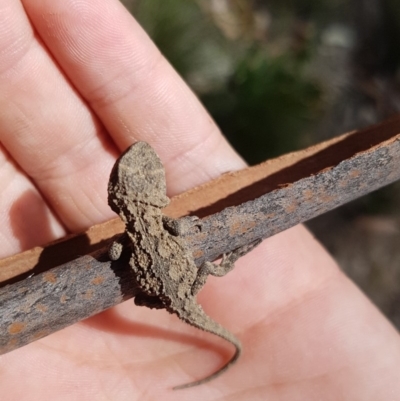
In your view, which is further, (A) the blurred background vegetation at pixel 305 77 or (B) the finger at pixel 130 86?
(A) the blurred background vegetation at pixel 305 77

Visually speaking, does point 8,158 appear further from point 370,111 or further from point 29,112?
point 370,111

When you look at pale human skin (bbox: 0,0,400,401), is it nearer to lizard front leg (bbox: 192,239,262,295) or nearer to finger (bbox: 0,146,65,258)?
finger (bbox: 0,146,65,258)

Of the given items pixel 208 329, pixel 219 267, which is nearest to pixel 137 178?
pixel 219 267

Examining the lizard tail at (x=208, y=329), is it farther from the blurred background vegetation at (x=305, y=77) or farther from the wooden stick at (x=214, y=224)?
the blurred background vegetation at (x=305, y=77)

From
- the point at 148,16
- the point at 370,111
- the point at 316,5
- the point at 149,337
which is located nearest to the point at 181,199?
the point at 149,337

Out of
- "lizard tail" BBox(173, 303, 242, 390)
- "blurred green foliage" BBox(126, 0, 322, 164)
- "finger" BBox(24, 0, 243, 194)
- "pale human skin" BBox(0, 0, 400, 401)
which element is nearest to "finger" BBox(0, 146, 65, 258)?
"pale human skin" BBox(0, 0, 400, 401)

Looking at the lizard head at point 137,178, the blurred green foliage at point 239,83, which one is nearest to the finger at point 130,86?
the lizard head at point 137,178
